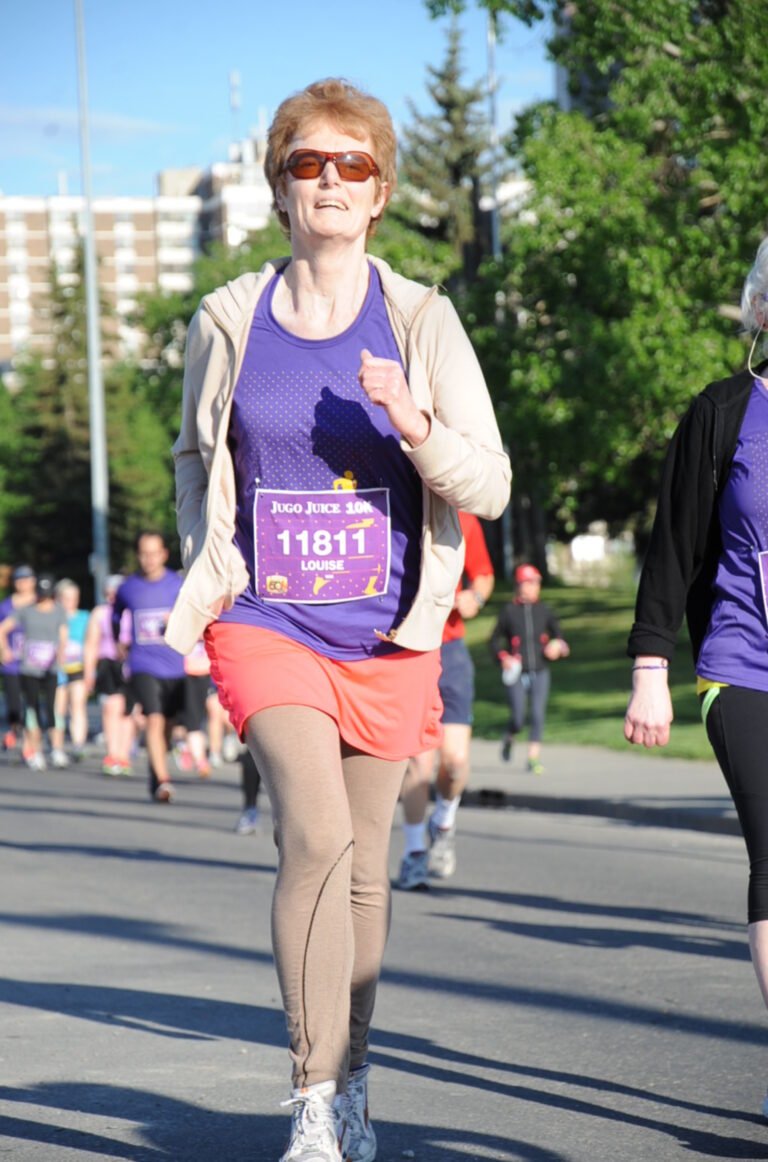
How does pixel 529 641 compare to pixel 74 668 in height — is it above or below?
above

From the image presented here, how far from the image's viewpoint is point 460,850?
12266mm

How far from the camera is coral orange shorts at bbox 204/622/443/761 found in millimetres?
3912

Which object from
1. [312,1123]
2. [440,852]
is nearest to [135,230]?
[440,852]

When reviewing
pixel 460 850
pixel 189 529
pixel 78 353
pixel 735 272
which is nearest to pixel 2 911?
pixel 460 850

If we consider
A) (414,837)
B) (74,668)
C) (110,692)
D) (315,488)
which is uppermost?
(315,488)

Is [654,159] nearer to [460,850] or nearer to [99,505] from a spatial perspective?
[99,505]

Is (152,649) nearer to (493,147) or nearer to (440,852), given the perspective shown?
(440,852)

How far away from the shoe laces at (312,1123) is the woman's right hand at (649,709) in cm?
110

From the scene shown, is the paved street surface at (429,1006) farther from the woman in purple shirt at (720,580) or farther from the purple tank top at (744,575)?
the purple tank top at (744,575)

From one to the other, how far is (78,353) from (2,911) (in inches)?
2938

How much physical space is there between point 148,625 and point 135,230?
17435 cm

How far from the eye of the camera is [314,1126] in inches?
145

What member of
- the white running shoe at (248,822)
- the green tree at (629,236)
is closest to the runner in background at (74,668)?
the white running shoe at (248,822)

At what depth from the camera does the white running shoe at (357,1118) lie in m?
4.05
